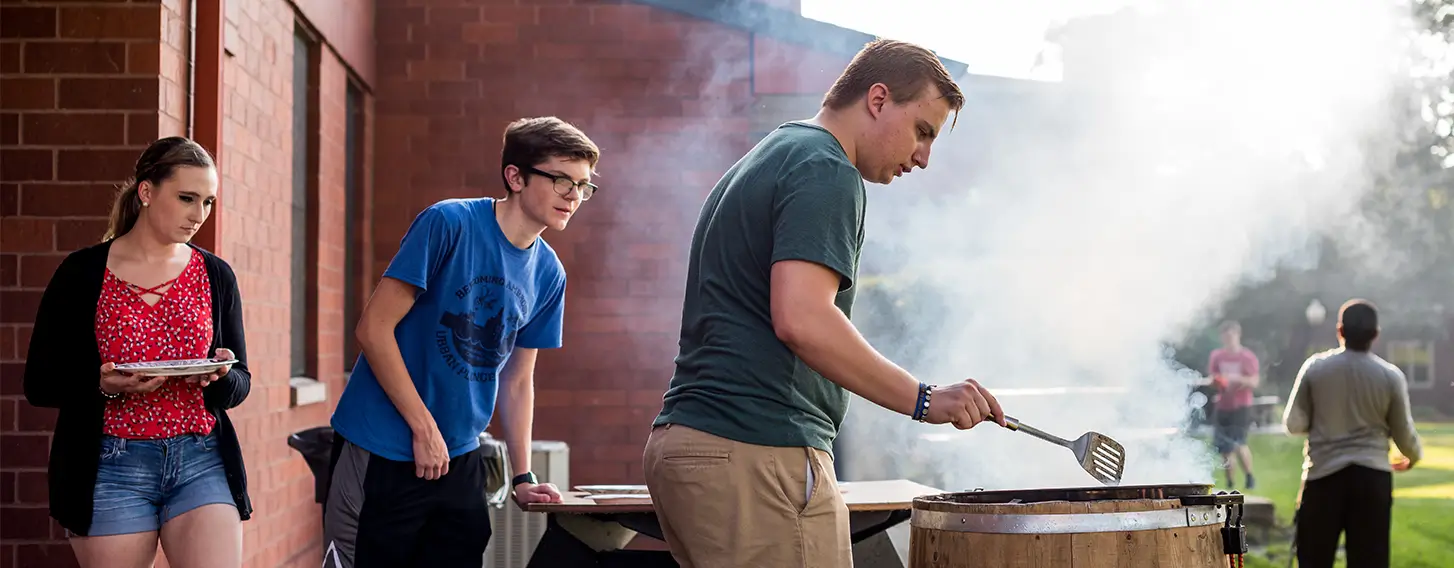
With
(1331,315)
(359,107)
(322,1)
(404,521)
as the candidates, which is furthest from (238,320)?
(1331,315)

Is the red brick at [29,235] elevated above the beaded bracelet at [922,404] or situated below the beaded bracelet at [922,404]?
above

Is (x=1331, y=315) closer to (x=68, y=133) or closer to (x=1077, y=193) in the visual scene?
(x=1077, y=193)

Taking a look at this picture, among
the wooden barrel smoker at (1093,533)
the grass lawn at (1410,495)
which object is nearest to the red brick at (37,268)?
the wooden barrel smoker at (1093,533)

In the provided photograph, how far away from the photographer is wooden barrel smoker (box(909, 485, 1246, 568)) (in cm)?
279

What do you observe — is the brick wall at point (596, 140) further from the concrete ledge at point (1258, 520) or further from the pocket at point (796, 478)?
the pocket at point (796, 478)

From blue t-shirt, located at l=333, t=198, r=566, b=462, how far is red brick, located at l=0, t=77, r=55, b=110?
1.81 m

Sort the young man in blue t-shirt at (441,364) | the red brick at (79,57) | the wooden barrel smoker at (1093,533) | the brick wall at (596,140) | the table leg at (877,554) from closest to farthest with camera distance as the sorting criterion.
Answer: the wooden barrel smoker at (1093,533) → the young man in blue t-shirt at (441,364) → the red brick at (79,57) → the table leg at (877,554) → the brick wall at (596,140)

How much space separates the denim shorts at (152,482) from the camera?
3.32 meters

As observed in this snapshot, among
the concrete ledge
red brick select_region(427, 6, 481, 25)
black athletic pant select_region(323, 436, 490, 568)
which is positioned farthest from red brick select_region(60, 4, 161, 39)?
the concrete ledge

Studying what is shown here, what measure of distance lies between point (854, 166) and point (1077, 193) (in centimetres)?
1011

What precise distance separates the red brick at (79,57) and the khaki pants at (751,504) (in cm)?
304

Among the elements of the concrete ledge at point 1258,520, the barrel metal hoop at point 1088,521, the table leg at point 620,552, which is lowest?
the concrete ledge at point 1258,520

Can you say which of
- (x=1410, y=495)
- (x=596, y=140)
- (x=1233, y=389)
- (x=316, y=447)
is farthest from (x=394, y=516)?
(x=1410, y=495)

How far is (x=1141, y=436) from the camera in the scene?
1147cm
